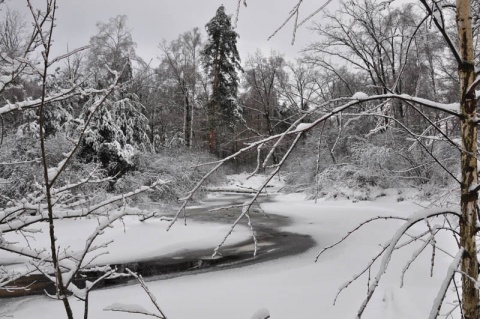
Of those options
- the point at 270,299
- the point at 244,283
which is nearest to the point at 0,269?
the point at 270,299

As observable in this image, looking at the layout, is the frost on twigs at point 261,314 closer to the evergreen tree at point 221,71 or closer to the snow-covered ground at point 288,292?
the snow-covered ground at point 288,292

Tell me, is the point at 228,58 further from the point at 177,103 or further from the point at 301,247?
the point at 301,247

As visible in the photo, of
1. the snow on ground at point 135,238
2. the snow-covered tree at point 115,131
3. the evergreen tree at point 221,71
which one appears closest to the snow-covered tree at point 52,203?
the snow on ground at point 135,238

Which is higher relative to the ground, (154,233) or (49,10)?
(49,10)

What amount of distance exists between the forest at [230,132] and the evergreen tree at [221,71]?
0.13 meters

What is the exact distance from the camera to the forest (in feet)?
3.89

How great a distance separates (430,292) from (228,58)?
91.4 ft

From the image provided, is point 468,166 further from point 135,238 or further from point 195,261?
point 135,238

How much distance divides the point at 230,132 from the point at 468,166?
19.8 meters

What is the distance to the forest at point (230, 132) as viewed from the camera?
3.89ft

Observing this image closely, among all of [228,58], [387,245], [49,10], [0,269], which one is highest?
[228,58]

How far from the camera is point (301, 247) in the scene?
806 centimetres

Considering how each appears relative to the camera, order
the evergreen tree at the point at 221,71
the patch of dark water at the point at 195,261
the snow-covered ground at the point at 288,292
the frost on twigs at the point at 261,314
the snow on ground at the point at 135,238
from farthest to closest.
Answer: the evergreen tree at the point at 221,71 → the snow on ground at the point at 135,238 → the patch of dark water at the point at 195,261 → the snow-covered ground at the point at 288,292 → the frost on twigs at the point at 261,314

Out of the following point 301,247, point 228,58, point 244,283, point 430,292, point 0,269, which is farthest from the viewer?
point 228,58
